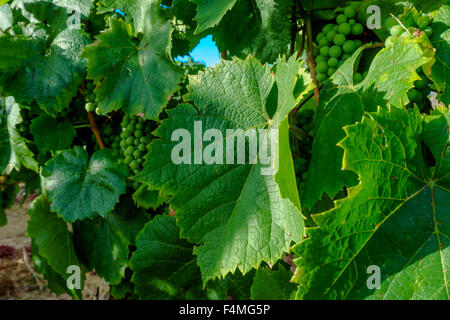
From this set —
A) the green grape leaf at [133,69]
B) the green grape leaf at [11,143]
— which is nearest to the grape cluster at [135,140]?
the green grape leaf at [133,69]

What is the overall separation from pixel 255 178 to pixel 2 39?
90 cm

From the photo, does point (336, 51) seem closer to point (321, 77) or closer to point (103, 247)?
point (321, 77)

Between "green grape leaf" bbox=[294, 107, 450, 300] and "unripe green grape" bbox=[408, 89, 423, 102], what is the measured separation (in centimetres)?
12

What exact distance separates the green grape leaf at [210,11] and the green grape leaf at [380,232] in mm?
417

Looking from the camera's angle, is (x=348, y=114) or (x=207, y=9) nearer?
(x=348, y=114)

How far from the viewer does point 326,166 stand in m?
0.75

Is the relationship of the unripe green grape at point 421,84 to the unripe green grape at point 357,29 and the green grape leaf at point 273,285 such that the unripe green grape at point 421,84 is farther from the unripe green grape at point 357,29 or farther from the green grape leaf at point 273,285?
the green grape leaf at point 273,285

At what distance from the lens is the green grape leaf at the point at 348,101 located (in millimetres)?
682

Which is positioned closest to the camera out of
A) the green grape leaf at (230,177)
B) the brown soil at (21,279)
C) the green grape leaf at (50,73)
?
the green grape leaf at (230,177)

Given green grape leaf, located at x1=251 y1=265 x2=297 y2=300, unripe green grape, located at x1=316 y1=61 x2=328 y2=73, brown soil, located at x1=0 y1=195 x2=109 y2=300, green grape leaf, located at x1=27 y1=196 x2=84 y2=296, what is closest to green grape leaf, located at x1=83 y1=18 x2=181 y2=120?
unripe green grape, located at x1=316 y1=61 x2=328 y2=73
